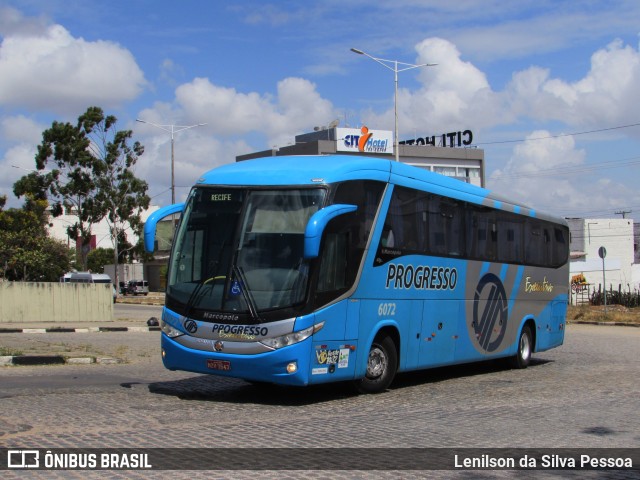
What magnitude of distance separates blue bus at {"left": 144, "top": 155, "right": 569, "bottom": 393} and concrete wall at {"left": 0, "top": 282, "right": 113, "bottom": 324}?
18262mm

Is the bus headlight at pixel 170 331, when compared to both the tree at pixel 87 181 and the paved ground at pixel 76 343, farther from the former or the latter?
the tree at pixel 87 181

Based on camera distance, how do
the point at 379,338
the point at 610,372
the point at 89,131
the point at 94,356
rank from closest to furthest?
the point at 379,338
the point at 610,372
the point at 94,356
the point at 89,131

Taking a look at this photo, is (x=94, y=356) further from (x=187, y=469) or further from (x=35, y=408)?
(x=187, y=469)

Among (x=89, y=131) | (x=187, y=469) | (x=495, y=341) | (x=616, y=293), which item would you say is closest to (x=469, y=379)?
(x=495, y=341)

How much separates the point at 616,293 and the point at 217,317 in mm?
41211

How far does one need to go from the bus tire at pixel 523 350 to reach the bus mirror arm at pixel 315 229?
8263mm

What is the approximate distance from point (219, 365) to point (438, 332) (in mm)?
4635

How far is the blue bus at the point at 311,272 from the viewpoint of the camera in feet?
35.0

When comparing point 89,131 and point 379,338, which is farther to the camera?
point 89,131

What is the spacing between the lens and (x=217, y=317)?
35.6 feet

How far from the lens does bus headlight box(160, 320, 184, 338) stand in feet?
37.0

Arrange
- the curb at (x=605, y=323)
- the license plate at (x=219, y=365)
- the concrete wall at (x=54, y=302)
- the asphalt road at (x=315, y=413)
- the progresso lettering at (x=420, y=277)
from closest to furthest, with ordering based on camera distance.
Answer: the asphalt road at (x=315, y=413) → the license plate at (x=219, y=365) → the progresso lettering at (x=420, y=277) → the concrete wall at (x=54, y=302) → the curb at (x=605, y=323)

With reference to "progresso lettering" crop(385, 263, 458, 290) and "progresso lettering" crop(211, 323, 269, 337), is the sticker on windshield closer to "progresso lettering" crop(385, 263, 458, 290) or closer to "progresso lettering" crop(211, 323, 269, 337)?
"progresso lettering" crop(211, 323, 269, 337)

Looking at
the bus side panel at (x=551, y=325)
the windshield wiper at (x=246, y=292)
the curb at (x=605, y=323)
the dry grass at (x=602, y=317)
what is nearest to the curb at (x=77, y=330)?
the bus side panel at (x=551, y=325)
